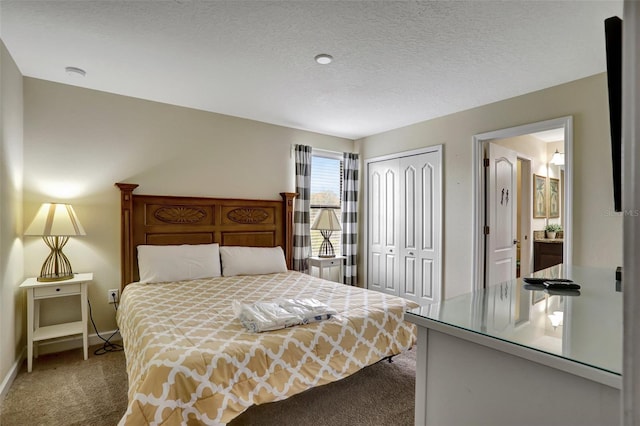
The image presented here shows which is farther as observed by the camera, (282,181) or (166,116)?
(282,181)

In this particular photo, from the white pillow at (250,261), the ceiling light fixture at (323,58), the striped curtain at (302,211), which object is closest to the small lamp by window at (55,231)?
the white pillow at (250,261)

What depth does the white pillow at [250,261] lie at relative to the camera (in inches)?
138

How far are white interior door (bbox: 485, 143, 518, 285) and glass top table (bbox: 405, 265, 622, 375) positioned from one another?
2.15 m

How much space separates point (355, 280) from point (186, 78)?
3.44m

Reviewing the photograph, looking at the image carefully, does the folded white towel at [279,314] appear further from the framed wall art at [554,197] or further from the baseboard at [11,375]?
the framed wall art at [554,197]

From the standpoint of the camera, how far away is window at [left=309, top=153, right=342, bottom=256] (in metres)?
4.69

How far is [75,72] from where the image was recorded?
273cm

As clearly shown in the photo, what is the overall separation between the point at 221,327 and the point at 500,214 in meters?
3.27

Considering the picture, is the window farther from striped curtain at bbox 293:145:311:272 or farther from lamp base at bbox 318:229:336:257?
striped curtain at bbox 293:145:311:272

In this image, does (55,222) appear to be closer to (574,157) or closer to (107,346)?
(107,346)

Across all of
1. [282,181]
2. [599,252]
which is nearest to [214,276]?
[282,181]

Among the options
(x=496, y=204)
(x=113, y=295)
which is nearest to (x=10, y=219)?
(x=113, y=295)

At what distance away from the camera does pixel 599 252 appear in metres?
2.71

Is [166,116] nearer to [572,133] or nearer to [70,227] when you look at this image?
[70,227]
